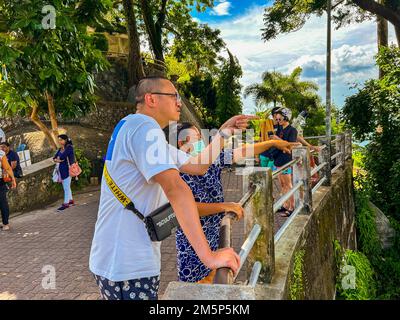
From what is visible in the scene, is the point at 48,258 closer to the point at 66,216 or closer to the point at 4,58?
the point at 66,216

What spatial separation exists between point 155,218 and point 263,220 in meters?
1.17

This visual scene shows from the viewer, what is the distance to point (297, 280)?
319cm

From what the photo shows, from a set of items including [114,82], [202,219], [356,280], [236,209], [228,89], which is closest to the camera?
[236,209]

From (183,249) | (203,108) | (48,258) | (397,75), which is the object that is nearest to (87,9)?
(48,258)

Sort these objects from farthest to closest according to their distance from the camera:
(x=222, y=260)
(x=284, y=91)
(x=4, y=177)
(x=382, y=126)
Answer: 1. (x=284, y=91)
2. (x=382, y=126)
3. (x=4, y=177)
4. (x=222, y=260)

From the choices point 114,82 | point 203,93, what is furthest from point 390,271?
point 203,93

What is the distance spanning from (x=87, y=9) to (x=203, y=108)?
54.0ft

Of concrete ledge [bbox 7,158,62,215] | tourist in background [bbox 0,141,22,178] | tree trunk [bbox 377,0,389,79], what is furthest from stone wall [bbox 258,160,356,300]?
tree trunk [bbox 377,0,389,79]

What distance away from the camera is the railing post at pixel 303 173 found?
4.30 m

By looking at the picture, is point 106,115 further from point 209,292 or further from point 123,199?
point 209,292

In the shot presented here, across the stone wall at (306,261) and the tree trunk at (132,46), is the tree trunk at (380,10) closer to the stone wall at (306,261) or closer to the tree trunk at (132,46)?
the stone wall at (306,261)

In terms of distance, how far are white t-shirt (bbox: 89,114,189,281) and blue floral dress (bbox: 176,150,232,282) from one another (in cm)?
135

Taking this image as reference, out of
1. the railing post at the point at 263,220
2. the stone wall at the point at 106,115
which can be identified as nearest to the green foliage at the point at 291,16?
the stone wall at the point at 106,115

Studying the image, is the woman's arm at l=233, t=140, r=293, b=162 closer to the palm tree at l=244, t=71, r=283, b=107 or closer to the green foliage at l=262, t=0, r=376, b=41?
the green foliage at l=262, t=0, r=376, b=41
